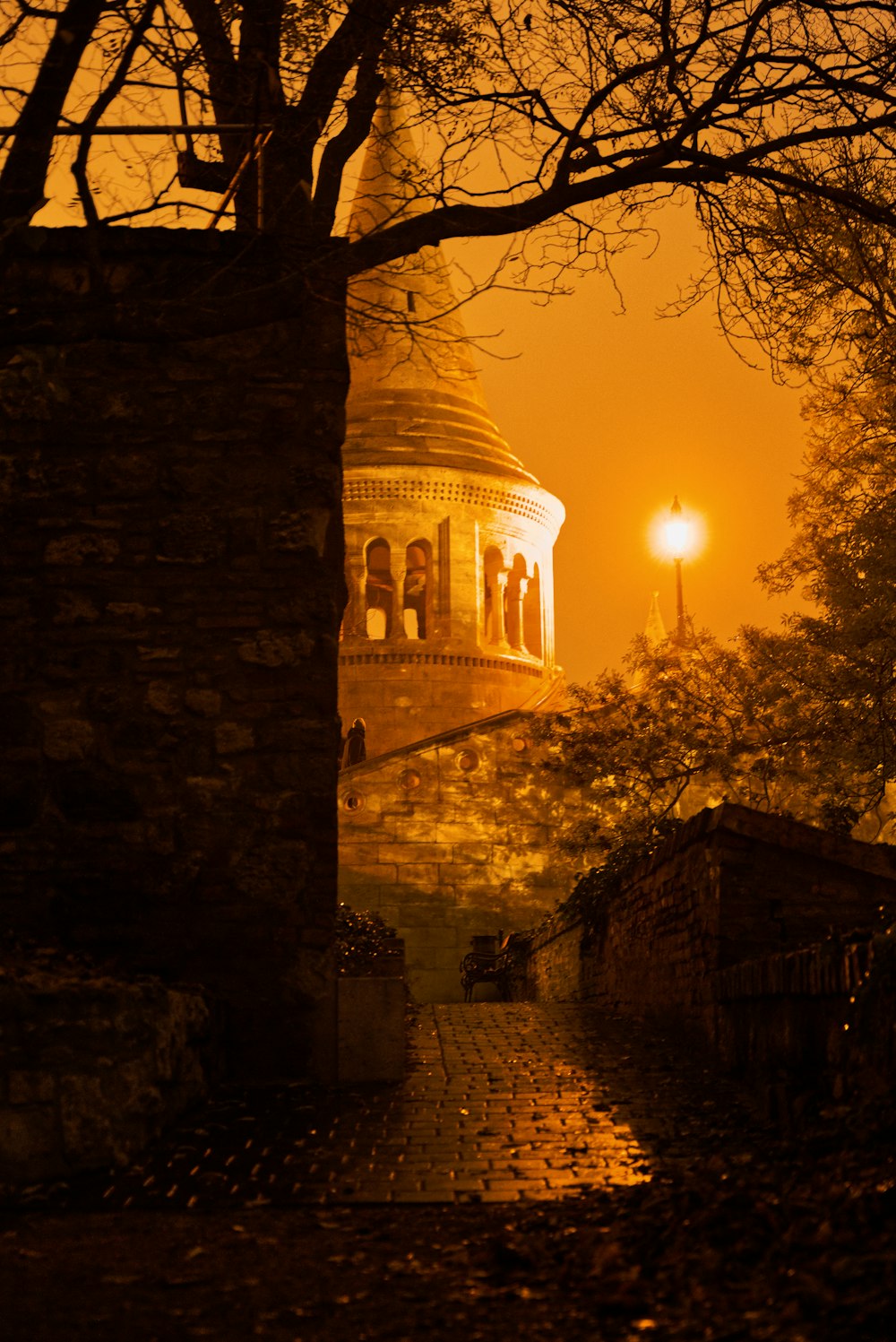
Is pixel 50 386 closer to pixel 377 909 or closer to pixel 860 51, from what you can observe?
pixel 860 51

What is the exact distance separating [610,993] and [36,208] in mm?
8375

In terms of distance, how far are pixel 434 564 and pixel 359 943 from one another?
30.7 meters

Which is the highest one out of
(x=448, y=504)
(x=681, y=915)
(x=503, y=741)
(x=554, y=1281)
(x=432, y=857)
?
(x=448, y=504)

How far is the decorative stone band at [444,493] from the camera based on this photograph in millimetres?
43531

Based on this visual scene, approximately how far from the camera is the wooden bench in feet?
79.9

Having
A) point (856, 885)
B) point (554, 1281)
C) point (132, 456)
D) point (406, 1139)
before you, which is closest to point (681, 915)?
point (856, 885)

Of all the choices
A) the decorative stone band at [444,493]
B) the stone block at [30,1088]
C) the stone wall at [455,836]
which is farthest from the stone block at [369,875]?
the stone block at [30,1088]

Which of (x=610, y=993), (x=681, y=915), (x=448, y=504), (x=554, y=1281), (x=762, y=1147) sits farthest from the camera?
(x=448, y=504)

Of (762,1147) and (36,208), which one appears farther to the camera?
(36,208)

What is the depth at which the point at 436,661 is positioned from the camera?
140 feet

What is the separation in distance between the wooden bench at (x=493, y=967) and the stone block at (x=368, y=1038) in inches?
621

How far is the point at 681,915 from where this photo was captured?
32.0ft

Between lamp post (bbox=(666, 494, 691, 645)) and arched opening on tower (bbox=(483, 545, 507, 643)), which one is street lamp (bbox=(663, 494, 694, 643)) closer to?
lamp post (bbox=(666, 494, 691, 645))

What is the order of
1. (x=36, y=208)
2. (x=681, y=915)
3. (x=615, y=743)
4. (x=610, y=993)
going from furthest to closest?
(x=615, y=743), (x=610, y=993), (x=681, y=915), (x=36, y=208)
